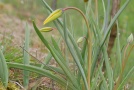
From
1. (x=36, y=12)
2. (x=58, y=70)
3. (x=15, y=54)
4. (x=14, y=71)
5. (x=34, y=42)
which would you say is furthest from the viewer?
(x=36, y=12)

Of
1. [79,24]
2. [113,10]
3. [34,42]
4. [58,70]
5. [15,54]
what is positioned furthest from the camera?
[79,24]

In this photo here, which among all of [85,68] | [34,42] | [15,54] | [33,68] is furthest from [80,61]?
[34,42]

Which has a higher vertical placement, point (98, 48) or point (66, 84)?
point (98, 48)

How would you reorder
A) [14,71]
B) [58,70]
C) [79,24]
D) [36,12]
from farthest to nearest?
[36,12] < [79,24] < [14,71] < [58,70]

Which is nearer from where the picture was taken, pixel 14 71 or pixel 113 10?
pixel 14 71

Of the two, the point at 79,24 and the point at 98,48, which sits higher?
the point at 98,48

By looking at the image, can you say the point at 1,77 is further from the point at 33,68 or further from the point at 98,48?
the point at 98,48

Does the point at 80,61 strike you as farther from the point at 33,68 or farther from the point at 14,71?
the point at 14,71

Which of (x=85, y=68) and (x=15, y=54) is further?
(x=15, y=54)

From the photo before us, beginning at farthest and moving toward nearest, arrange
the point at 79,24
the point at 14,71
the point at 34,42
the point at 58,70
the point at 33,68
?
1. the point at 79,24
2. the point at 34,42
3. the point at 14,71
4. the point at 58,70
5. the point at 33,68

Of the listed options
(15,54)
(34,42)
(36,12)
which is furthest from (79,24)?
(15,54)
